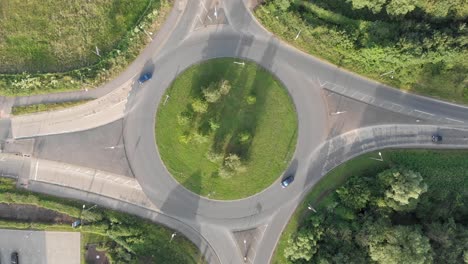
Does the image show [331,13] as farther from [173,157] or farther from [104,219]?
[104,219]

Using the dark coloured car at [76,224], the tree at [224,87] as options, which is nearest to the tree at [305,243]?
the tree at [224,87]

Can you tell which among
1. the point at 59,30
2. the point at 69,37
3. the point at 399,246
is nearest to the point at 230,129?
the point at 399,246

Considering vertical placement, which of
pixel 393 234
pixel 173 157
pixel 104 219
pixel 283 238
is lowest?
pixel 104 219

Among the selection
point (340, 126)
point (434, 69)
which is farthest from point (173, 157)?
point (434, 69)

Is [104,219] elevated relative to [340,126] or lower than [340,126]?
lower

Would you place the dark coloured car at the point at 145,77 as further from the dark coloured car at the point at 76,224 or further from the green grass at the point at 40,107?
the dark coloured car at the point at 76,224

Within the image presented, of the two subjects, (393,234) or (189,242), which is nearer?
(393,234)
